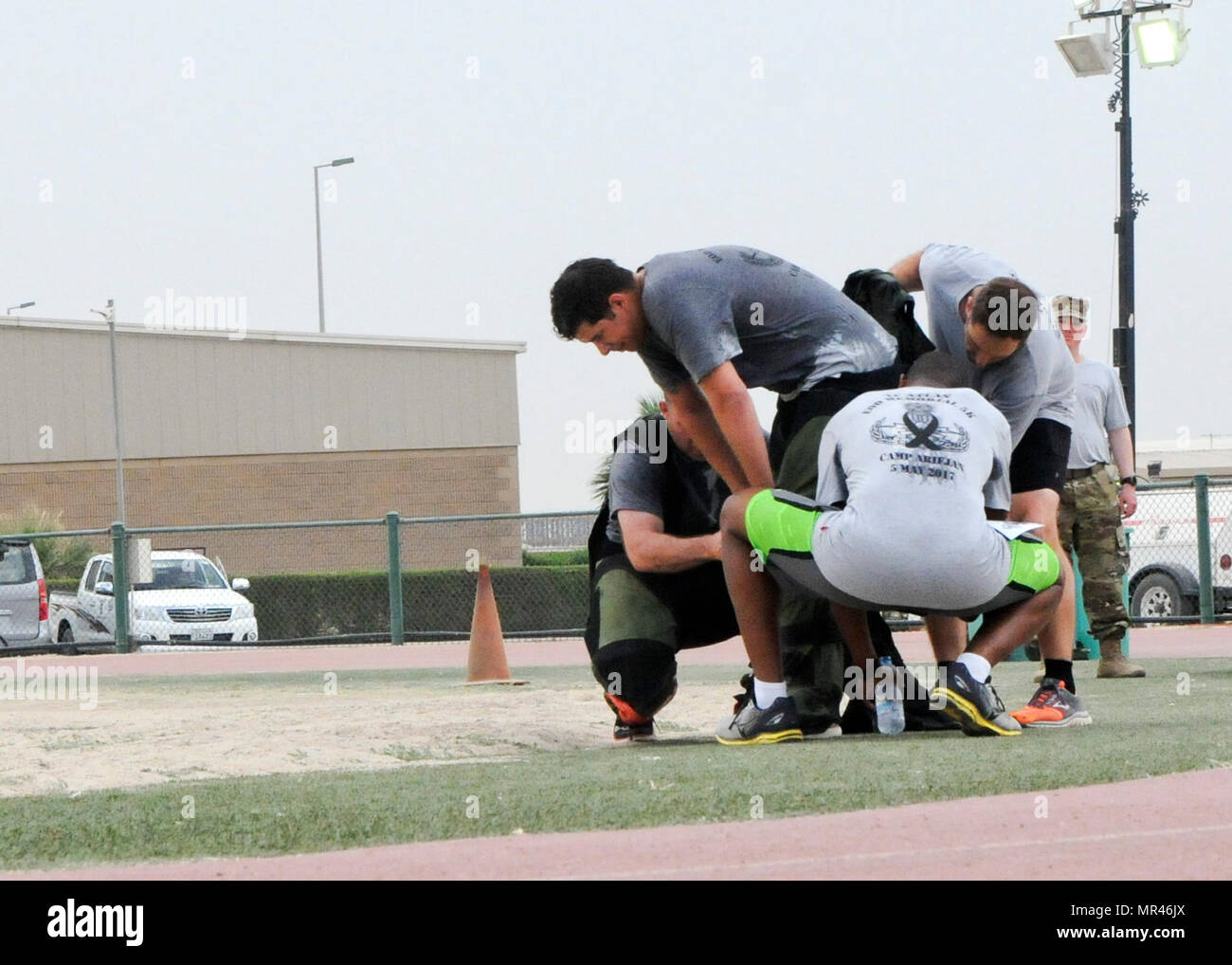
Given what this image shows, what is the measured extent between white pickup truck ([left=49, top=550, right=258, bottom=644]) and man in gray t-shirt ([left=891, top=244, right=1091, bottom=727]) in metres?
14.8

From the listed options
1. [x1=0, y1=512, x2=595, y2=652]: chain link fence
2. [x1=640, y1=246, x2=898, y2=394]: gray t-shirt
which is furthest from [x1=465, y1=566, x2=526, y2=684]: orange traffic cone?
[x1=640, y1=246, x2=898, y2=394]: gray t-shirt

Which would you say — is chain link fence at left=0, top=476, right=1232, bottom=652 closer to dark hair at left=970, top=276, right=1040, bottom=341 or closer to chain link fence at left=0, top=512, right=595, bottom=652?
chain link fence at left=0, top=512, right=595, bottom=652

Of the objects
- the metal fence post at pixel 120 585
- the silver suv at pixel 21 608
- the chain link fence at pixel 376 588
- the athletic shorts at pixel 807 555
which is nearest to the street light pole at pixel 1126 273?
the chain link fence at pixel 376 588

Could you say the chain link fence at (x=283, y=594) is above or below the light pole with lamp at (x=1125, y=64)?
below

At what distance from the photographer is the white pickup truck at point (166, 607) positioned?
20500 millimetres

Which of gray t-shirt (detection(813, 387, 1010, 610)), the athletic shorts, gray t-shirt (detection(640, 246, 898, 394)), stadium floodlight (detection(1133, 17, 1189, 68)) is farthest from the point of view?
stadium floodlight (detection(1133, 17, 1189, 68))

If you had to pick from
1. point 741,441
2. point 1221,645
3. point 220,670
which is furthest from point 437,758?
A: point 220,670

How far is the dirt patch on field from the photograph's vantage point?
19.2 feet

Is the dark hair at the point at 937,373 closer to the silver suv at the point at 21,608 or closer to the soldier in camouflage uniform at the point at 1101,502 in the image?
the soldier in camouflage uniform at the point at 1101,502

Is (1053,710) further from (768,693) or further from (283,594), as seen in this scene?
(283,594)

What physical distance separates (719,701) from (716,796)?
4.69m

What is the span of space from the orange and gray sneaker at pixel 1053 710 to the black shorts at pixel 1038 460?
698 millimetres

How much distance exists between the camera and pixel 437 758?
19.9 ft

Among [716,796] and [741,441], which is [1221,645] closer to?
[741,441]
